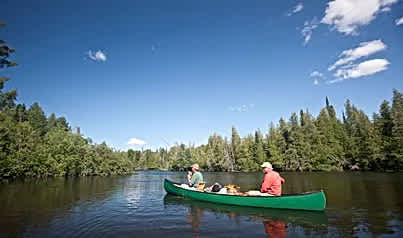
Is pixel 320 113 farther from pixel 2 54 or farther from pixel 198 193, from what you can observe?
pixel 2 54

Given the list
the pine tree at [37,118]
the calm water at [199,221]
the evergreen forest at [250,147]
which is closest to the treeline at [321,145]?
the evergreen forest at [250,147]

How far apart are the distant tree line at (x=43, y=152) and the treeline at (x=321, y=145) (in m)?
37.4

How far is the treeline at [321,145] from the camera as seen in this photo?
49.6m

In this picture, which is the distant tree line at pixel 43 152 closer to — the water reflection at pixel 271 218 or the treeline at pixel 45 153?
the treeline at pixel 45 153

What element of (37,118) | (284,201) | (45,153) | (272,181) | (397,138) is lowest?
(284,201)

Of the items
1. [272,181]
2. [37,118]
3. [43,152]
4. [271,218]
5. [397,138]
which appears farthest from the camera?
[37,118]

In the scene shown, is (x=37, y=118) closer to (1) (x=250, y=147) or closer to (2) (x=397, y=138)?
(1) (x=250, y=147)

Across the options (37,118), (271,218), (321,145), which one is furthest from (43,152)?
(321,145)

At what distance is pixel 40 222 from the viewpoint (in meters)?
10.1

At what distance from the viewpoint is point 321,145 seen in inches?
2490

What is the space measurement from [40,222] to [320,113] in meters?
71.4

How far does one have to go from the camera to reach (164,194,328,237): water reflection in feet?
29.8

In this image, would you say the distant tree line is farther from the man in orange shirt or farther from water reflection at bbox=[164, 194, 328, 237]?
the man in orange shirt

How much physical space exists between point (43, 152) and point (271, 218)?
39.2 m
